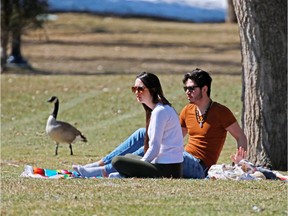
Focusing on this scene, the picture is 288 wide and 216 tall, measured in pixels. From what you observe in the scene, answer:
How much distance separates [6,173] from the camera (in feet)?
36.7

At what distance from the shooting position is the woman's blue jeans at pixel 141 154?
10.2 m

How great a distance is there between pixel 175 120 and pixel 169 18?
31.6 metres

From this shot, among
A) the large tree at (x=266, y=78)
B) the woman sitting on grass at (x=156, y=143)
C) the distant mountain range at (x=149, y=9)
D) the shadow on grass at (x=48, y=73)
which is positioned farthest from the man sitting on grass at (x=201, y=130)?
the distant mountain range at (x=149, y=9)

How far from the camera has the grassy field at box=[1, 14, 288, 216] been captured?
26.2ft

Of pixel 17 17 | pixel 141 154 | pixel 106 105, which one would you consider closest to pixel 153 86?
pixel 141 154

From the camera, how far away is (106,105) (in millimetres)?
20031

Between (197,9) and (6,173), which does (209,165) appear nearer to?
(6,173)

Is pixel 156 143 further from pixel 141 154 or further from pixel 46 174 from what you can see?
pixel 46 174

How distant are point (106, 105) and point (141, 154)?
9587 mm

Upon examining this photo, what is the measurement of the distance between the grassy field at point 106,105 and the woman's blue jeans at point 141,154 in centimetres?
76

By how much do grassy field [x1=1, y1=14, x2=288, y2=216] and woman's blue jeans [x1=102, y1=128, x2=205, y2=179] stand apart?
0.76m

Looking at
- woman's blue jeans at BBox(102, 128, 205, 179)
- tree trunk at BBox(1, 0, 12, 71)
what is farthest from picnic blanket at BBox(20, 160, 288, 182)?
tree trunk at BBox(1, 0, 12, 71)

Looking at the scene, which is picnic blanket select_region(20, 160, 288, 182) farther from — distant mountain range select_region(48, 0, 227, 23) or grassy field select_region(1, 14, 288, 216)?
distant mountain range select_region(48, 0, 227, 23)

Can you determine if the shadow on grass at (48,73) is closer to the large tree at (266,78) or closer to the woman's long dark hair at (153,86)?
the large tree at (266,78)
